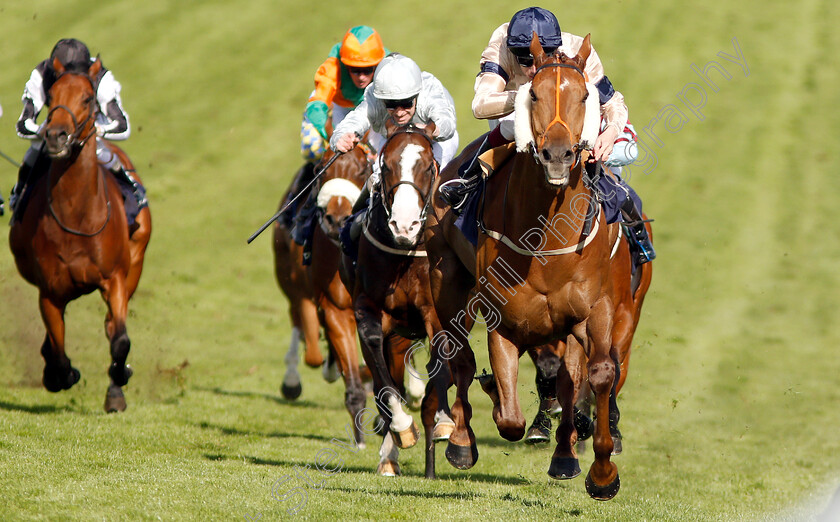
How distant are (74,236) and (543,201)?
15.7 feet

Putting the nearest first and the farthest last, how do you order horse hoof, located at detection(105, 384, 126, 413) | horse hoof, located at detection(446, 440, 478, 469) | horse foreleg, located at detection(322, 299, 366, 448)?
horse hoof, located at detection(446, 440, 478, 469), horse foreleg, located at detection(322, 299, 366, 448), horse hoof, located at detection(105, 384, 126, 413)

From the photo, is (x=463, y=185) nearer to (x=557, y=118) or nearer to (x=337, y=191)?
(x=557, y=118)

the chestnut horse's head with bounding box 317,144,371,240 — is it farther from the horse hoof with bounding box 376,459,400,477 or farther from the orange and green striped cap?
the horse hoof with bounding box 376,459,400,477

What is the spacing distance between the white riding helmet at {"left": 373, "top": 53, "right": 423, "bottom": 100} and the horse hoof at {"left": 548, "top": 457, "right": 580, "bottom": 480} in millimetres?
2563

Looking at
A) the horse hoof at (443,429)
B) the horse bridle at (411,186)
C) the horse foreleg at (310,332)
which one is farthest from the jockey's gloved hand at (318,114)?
the horse hoof at (443,429)

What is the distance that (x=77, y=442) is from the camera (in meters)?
7.60

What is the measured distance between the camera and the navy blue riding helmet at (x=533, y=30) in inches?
234

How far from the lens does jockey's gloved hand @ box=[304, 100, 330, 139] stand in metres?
9.24

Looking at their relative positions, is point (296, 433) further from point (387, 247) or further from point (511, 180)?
point (511, 180)

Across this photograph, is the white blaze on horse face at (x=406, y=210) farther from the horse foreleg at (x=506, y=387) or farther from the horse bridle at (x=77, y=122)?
the horse bridle at (x=77, y=122)

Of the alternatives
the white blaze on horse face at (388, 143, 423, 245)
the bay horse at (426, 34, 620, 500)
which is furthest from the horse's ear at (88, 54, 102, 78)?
the bay horse at (426, 34, 620, 500)

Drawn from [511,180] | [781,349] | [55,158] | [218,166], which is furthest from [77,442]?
[218,166]

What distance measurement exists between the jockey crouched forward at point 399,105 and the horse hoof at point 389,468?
1.98m

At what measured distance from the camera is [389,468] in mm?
7566
